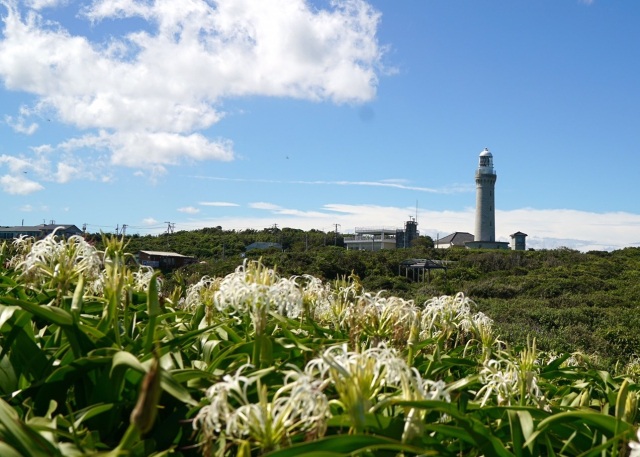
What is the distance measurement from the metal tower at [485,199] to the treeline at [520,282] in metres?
37.0

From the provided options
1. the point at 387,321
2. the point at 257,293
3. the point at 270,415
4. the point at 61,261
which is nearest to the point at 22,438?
the point at 270,415

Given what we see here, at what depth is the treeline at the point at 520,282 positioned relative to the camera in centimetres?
1166

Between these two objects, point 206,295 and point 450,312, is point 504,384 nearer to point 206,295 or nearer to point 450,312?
point 450,312

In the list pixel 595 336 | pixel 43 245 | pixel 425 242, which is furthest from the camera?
pixel 425 242

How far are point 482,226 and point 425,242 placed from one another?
925 inches

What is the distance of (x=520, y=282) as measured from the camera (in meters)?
20.8

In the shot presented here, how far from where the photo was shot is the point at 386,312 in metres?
2.16

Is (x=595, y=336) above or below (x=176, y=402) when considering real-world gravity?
below

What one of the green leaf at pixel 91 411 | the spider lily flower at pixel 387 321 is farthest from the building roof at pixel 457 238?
the green leaf at pixel 91 411

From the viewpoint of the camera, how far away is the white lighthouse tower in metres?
73.6

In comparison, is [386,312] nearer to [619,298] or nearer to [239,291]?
[239,291]

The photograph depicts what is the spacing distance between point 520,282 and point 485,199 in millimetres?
56345

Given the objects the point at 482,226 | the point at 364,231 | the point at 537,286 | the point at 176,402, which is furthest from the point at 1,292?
the point at 482,226

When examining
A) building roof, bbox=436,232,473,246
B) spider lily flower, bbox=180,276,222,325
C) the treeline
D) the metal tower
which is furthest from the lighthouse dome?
spider lily flower, bbox=180,276,222,325
